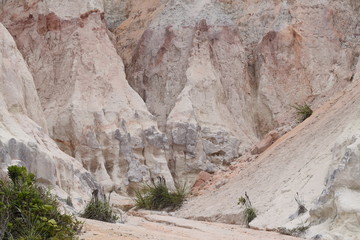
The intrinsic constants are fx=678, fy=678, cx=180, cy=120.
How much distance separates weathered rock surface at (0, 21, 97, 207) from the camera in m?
15.0

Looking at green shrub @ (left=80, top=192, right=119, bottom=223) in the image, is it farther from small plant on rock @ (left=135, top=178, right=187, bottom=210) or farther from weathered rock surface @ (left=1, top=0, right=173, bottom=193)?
weathered rock surface @ (left=1, top=0, right=173, bottom=193)

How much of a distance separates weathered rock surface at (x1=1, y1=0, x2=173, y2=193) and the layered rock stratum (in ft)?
0.16

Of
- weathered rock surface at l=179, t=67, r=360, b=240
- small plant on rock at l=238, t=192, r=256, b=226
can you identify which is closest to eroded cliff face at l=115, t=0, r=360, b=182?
weathered rock surface at l=179, t=67, r=360, b=240

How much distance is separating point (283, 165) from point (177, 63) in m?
12.6

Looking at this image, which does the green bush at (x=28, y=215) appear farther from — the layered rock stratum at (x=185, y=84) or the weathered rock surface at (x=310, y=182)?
the layered rock stratum at (x=185, y=84)

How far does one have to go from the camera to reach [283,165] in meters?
A: 17.9

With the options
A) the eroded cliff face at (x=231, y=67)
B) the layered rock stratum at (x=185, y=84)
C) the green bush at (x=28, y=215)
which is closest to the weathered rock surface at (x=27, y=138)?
the layered rock stratum at (x=185, y=84)

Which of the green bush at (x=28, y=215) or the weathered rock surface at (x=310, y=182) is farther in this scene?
the weathered rock surface at (x=310, y=182)

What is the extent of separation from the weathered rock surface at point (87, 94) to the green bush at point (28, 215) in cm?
1482

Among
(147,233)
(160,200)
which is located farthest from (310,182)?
(160,200)

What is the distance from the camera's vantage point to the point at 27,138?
1585cm

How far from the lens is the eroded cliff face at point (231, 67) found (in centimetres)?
2688

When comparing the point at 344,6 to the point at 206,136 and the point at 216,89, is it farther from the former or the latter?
the point at 206,136

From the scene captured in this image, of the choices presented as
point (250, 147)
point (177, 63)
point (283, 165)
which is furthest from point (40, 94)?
point (283, 165)
